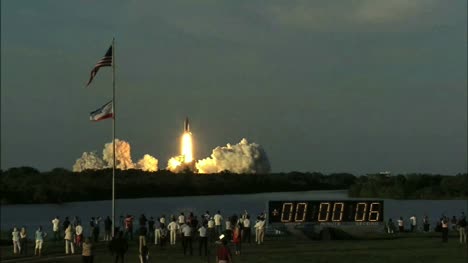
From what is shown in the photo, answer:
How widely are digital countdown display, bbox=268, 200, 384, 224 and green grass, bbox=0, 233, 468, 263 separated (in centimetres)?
206

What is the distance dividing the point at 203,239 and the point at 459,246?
13.0 meters

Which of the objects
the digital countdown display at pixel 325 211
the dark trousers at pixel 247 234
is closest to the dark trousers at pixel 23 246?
the dark trousers at pixel 247 234

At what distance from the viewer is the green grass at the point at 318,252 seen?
3472 cm

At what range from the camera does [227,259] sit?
78.8 feet

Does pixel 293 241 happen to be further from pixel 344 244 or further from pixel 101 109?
pixel 101 109

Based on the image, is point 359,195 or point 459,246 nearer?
point 459,246

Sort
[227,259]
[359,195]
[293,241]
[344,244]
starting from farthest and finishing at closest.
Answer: [359,195]
[293,241]
[344,244]
[227,259]

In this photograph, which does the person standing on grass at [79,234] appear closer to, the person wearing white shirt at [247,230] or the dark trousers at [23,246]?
the dark trousers at [23,246]

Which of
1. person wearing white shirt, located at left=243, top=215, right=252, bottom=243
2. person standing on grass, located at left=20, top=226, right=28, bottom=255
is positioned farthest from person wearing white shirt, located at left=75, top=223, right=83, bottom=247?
person wearing white shirt, located at left=243, top=215, right=252, bottom=243

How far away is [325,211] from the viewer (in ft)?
163

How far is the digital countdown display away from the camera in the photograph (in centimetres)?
4919

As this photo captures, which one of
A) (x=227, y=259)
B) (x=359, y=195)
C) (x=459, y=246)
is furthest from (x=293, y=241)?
(x=359, y=195)

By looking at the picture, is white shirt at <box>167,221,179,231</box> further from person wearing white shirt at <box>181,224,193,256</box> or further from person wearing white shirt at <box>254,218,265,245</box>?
person wearing white shirt at <box>181,224,193,256</box>

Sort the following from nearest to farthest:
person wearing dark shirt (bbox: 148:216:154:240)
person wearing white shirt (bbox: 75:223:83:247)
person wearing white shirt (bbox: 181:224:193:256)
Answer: person wearing white shirt (bbox: 181:224:193:256)
person wearing white shirt (bbox: 75:223:83:247)
person wearing dark shirt (bbox: 148:216:154:240)
